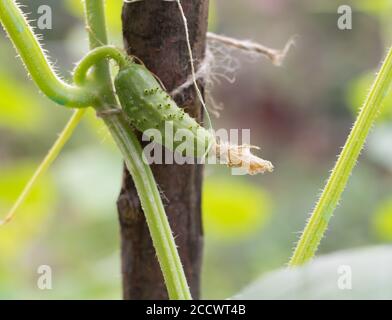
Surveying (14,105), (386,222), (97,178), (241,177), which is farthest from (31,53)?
(241,177)

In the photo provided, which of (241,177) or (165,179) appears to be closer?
Answer: (165,179)

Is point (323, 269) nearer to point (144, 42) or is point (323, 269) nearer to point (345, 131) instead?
point (144, 42)

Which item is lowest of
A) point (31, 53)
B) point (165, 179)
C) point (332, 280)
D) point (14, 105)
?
point (332, 280)

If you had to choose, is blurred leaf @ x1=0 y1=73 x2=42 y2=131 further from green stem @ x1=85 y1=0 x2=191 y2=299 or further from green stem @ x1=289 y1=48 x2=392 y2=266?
green stem @ x1=289 y1=48 x2=392 y2=266

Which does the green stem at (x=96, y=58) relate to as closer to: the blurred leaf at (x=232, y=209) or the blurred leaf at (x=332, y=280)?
the blurred leaf at (x=332, y=280)

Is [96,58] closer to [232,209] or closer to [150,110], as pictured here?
[150,110]

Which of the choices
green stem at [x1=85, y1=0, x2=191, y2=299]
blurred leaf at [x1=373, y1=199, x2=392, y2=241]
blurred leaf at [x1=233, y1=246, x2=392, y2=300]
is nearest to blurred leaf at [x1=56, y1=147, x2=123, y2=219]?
blurred leaf at [x1=373, y1=199, x2=392, y2=241]
